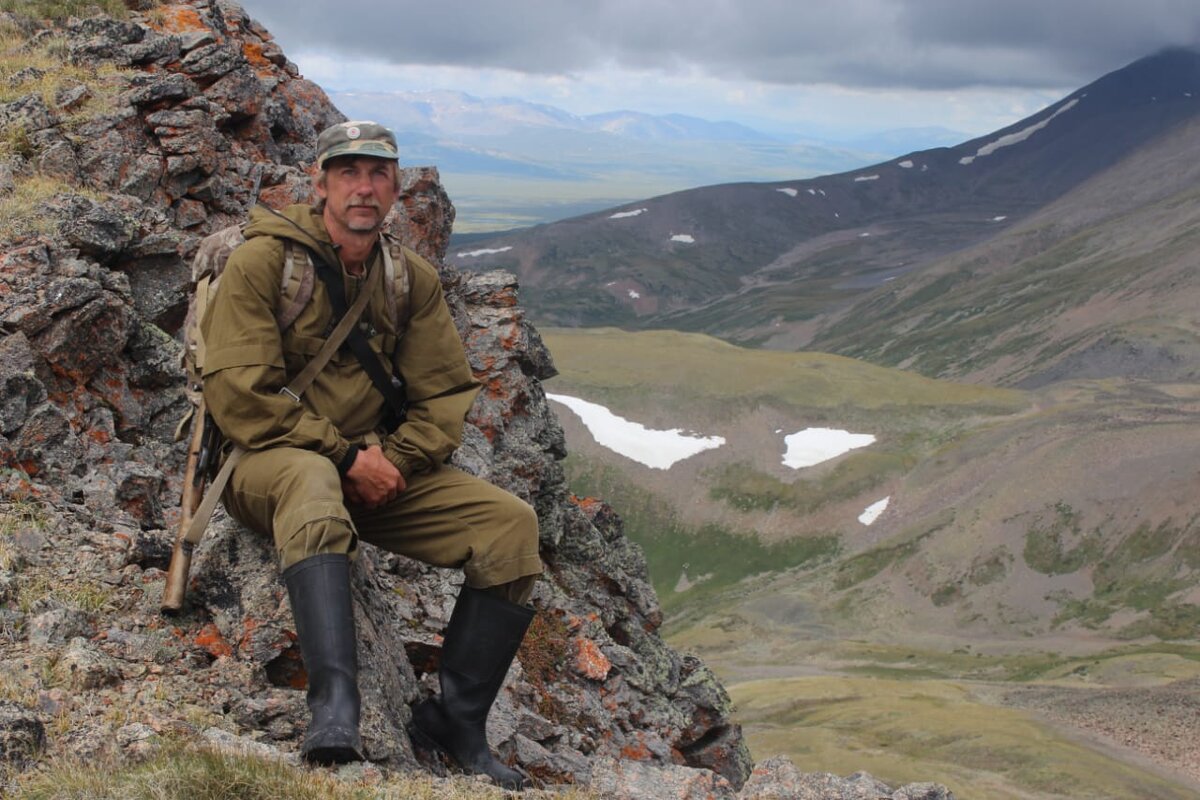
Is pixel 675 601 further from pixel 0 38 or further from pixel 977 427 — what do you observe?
pixel 0 38

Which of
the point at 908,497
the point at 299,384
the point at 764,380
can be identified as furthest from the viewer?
the point at 764,380

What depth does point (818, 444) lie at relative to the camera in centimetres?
10075

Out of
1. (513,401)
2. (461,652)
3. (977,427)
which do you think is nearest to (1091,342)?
(977,427)

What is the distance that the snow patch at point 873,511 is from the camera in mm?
89500

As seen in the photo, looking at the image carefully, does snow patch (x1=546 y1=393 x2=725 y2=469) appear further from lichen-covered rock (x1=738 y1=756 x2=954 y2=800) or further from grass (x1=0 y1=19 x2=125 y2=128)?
lichen-covered rock (x1=738 y1=756 x2=954 y2=800)

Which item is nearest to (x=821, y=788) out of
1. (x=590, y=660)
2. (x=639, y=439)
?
(x=590, y=660)

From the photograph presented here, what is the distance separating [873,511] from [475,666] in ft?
284

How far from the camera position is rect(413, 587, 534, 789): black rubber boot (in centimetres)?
751

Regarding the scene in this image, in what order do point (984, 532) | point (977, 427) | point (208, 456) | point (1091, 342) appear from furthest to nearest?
point (1091, 342), point (977, 427), point (984, 532), point (208, 456)

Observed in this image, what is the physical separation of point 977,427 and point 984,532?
2200cm

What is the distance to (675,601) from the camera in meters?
84.9

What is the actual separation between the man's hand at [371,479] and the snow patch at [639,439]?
91.5 metres

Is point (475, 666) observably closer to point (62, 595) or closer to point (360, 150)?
point (62, 595)

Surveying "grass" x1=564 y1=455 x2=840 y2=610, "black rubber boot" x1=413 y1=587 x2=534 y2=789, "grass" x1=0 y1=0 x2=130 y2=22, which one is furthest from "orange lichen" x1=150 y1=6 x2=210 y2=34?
"grass" x1=564 y1=455 x2=840 y2=610
